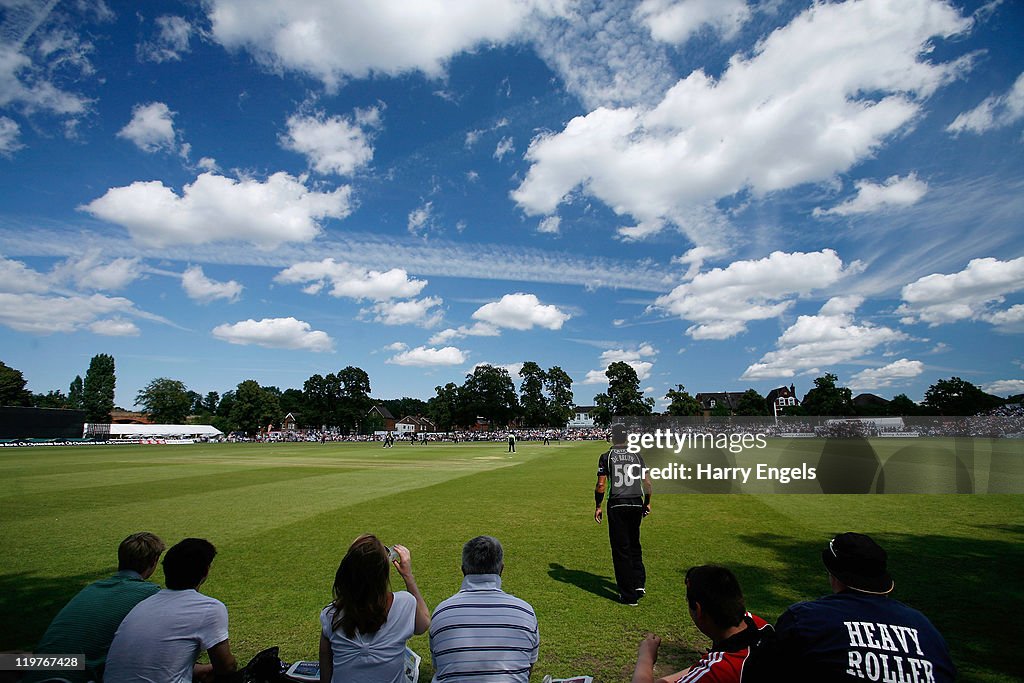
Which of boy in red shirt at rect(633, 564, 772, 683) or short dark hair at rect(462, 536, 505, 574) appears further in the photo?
short dark hair at rect(462, 536, 505, 574)

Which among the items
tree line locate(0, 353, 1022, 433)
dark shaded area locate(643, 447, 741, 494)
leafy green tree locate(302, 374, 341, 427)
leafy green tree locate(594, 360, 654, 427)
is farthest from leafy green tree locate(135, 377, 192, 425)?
dark shaded area locate(643, 447, 741, 494)

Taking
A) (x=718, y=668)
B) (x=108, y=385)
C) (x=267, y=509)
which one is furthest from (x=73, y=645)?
(x=108, y=385)

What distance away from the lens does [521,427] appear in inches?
5566

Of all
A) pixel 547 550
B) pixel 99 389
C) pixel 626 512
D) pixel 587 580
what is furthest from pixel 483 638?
pixel 99 389

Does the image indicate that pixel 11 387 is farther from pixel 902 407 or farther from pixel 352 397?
pixel 902 407

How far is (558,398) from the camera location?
140500 millimetres

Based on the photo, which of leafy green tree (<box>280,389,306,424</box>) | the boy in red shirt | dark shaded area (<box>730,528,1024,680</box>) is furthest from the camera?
leafy green tree (<box>280,389,306,424</box>)

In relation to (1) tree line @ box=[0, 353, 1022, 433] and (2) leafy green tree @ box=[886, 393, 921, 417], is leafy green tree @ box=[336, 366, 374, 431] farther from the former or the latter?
(2) leafy green tree @ box=[886, 393, 921, 417]

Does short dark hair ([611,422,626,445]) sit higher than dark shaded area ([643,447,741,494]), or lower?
higher

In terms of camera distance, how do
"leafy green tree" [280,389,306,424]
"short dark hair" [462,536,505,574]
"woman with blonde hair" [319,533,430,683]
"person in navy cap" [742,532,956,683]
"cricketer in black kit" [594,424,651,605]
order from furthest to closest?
"leafy green tree" [280,389,306,424], "cricketer in black kit" [594,424,651,605], "short dark hair" [462,536,505,574], "woman with blonde hair" [319,533,430,683], "person in navy cap" [742,532,956,683]

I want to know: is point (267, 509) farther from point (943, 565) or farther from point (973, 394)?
point (973, 394)

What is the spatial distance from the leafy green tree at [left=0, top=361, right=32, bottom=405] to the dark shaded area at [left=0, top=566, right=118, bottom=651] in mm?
120499

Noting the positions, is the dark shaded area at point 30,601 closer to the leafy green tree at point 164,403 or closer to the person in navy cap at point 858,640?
the person in navy cap at point 858,640

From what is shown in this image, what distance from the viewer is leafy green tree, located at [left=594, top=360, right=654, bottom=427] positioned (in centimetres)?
10875
